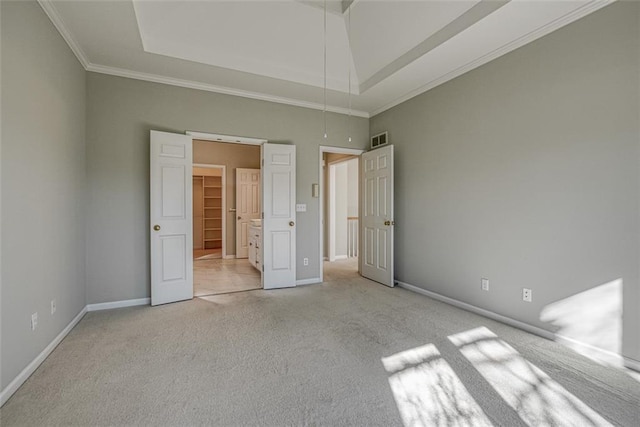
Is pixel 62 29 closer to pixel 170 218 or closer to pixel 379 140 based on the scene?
pixel 170 218

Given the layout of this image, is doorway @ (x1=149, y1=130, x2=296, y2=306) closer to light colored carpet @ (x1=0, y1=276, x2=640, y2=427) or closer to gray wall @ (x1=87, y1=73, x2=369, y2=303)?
gray wall @ (x1=87, y1=73, x2=369, y2=303)

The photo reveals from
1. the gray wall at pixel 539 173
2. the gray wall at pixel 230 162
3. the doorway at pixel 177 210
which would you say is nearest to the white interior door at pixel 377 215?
the gray wall at pixel 539 173

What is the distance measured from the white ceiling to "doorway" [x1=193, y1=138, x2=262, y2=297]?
2.40 m

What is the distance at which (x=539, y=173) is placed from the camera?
266 centimetres

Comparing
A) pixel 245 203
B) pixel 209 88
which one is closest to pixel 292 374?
pixel 209 88

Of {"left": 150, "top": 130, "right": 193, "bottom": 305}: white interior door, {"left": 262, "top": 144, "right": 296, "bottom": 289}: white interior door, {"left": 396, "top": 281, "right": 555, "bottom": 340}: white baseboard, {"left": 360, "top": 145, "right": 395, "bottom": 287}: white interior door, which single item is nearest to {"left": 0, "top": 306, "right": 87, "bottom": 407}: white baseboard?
{"left": 150, "top": 130, "right": 193, "bottom": 305}: white interior door

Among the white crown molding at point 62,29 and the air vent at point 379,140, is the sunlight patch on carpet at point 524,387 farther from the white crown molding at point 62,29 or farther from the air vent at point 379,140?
the white crown molding at point 62,29

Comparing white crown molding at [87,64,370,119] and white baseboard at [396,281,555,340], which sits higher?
white crown molding at [87,64,370,119]

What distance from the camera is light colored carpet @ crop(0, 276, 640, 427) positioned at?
165 centimetres

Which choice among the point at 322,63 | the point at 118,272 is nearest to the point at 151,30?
the point at 322,63

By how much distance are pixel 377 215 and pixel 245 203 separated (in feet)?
11.9

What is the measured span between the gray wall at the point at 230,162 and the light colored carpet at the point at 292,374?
382 cm

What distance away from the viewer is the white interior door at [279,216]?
4180 mm

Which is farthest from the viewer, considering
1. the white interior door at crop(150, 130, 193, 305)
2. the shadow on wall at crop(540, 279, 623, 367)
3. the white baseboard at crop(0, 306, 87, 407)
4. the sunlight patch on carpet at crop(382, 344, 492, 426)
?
the white interior door at crop(150, 130, 193, 305)
